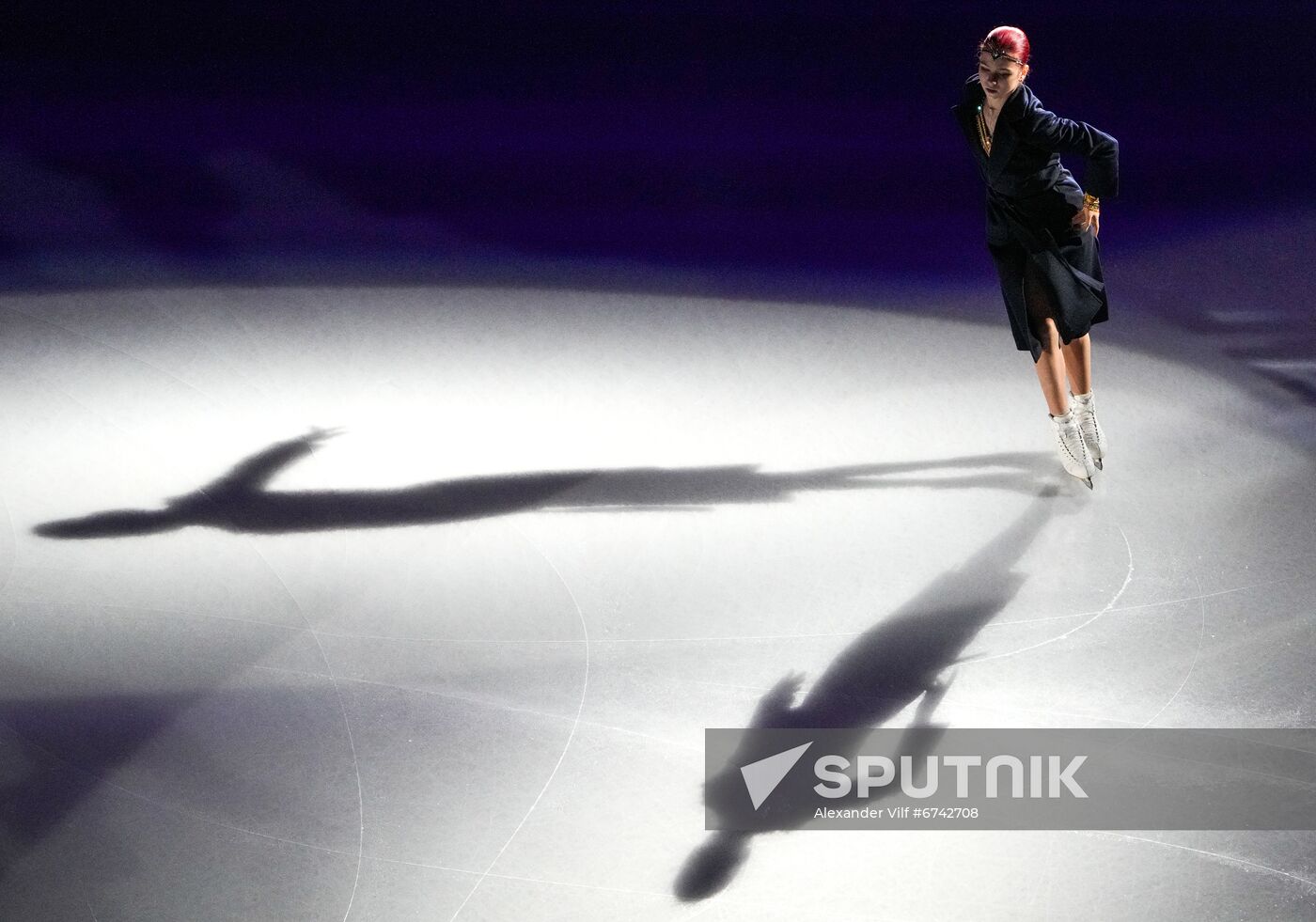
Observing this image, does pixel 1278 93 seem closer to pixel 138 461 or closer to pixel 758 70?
pixel 758 70

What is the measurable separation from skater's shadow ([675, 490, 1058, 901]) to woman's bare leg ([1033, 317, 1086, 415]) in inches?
15.8

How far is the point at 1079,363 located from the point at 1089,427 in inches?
5.8

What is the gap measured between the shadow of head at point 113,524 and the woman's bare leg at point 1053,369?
1.90 meters

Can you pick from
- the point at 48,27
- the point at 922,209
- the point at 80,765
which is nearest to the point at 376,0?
the point at 48,27

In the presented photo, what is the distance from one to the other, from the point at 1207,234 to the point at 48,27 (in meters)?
4.38

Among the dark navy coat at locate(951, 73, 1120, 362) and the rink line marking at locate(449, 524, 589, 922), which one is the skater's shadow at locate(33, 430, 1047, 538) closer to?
the rink line marking at locate(449, 524, 589, 922)

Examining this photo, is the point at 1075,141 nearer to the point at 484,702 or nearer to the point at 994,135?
the point at 994,135

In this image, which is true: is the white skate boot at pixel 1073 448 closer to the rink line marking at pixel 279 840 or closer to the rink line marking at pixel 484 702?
the rink line marking at pixel 484 702

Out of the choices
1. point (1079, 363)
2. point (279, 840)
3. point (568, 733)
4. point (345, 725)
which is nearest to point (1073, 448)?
point (1079, 363)

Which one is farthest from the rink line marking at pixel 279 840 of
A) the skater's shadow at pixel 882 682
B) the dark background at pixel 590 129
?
the dark background at pixel 590 129

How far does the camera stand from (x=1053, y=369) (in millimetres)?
2988

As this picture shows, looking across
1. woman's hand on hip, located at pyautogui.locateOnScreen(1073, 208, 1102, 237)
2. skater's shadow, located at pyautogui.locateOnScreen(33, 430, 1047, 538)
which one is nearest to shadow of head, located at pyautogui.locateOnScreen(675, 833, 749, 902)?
skater's shadow, located at pyautogui.locateOnScreen(33, 430, 1047, 538)

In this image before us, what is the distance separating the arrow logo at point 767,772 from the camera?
206 centimetres

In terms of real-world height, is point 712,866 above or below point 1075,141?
below
